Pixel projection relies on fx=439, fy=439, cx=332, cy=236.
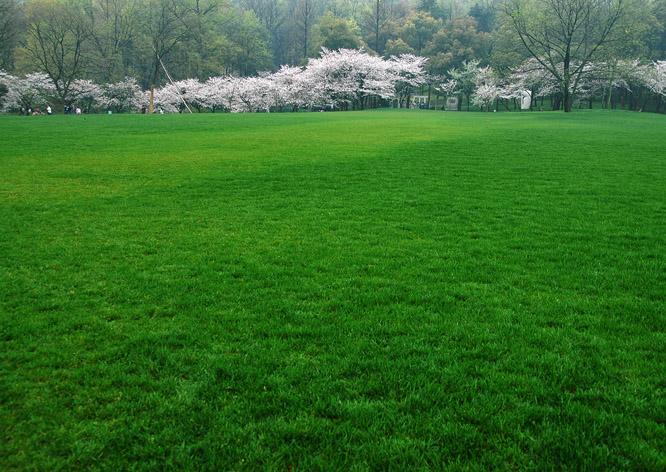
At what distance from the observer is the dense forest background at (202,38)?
5541 centimetres

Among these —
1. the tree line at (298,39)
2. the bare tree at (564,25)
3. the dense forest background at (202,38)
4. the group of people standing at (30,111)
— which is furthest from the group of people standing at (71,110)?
the bare tree at (564,25)

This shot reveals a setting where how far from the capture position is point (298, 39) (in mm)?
89812

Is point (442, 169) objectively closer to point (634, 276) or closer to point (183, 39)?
point (634, 276)

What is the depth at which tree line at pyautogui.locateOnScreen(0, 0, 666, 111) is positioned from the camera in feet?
146

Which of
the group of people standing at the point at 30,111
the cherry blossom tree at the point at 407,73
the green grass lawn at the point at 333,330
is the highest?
the cherry blossom tree at the point at 407,73

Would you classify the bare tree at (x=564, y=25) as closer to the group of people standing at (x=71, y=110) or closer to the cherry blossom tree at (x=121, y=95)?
the cherry blossom tree at (x=121, y=95)

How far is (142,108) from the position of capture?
62469 mm

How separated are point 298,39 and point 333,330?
312 feet

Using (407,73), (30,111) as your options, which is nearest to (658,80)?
(407,73)

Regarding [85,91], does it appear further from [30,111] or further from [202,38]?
[202,38]

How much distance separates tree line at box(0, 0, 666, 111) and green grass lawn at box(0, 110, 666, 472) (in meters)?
42.2

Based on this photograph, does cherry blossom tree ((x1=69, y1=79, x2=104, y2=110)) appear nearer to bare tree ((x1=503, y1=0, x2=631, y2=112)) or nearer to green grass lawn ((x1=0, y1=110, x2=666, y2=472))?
bare tree ((x1=503, y1=0, x2=631, y2=112))

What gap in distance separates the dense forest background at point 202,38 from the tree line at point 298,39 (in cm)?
17

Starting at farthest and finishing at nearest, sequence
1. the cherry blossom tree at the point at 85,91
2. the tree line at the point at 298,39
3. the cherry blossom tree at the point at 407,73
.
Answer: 1. the cherry blossom tree at the point at 407,73
2. the cherry blossom tree at the point at 85,91
3. the tree line at the point at 298,39
